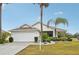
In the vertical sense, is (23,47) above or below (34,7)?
below

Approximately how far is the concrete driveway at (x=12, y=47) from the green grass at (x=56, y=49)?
0.10 meters

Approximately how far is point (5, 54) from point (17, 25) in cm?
72

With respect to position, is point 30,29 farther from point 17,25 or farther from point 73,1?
point 73,1

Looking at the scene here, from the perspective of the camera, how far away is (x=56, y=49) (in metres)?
15.2

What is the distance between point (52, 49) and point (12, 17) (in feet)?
3.89

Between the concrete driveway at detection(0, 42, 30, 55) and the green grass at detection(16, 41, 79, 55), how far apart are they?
4.1 inches

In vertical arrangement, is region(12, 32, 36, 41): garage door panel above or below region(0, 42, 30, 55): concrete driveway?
above

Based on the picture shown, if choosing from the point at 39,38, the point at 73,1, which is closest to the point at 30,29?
the point at 39,38

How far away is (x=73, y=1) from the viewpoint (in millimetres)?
14781

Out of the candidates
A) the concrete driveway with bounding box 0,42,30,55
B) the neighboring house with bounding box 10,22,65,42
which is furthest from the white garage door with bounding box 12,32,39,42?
the concrete driveway with bounding box 0,42,30,55

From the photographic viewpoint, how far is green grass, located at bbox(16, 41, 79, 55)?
15.1 m

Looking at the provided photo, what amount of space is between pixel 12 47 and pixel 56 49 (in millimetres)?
1018

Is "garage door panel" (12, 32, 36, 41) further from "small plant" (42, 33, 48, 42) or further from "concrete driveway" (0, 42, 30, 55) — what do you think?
A: "small plant" (42, 33, 48, 42)

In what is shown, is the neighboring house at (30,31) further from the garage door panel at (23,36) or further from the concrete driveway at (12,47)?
the concrete driveway at (12,47)
